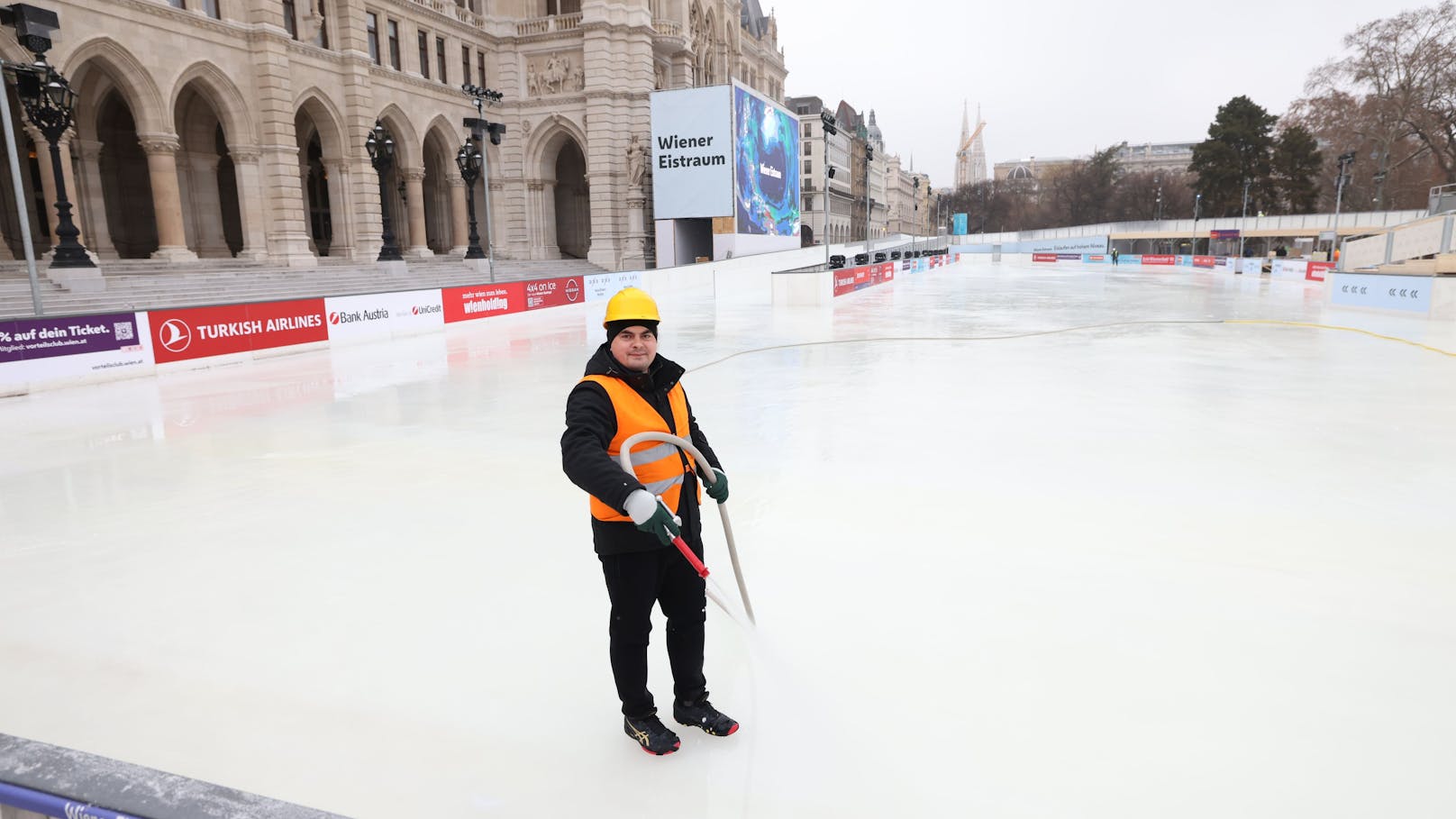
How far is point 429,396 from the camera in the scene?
11.0 meters

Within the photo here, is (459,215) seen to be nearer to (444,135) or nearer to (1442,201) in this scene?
(444,135)

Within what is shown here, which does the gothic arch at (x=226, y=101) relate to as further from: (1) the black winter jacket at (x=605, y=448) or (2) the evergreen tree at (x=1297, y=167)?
(2) the evergreen tree at (x=1297, y=167)

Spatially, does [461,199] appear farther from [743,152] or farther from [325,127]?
[743,152]

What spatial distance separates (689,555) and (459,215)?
4023cm

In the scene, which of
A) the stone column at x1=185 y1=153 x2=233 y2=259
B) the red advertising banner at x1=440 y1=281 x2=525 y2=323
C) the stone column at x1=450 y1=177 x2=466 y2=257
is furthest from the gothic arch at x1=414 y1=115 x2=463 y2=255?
the red advertising banner at x1=440 y1=281 x2=525 y2=323

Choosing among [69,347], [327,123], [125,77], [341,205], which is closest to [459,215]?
[341,205]

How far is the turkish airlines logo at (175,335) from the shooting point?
13.4 m

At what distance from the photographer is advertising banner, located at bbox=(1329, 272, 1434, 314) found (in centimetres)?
2030

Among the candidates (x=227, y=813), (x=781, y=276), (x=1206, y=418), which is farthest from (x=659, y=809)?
(x=781, y=276)

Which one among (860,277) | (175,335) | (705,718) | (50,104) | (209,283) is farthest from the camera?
(860,277)

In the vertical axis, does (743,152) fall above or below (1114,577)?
above

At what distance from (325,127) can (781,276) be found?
19.6 metres

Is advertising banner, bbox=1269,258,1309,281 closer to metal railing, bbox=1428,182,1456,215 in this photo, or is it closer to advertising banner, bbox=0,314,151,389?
metal railing, bbox=1428,182,1456,215

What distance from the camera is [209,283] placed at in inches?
894
